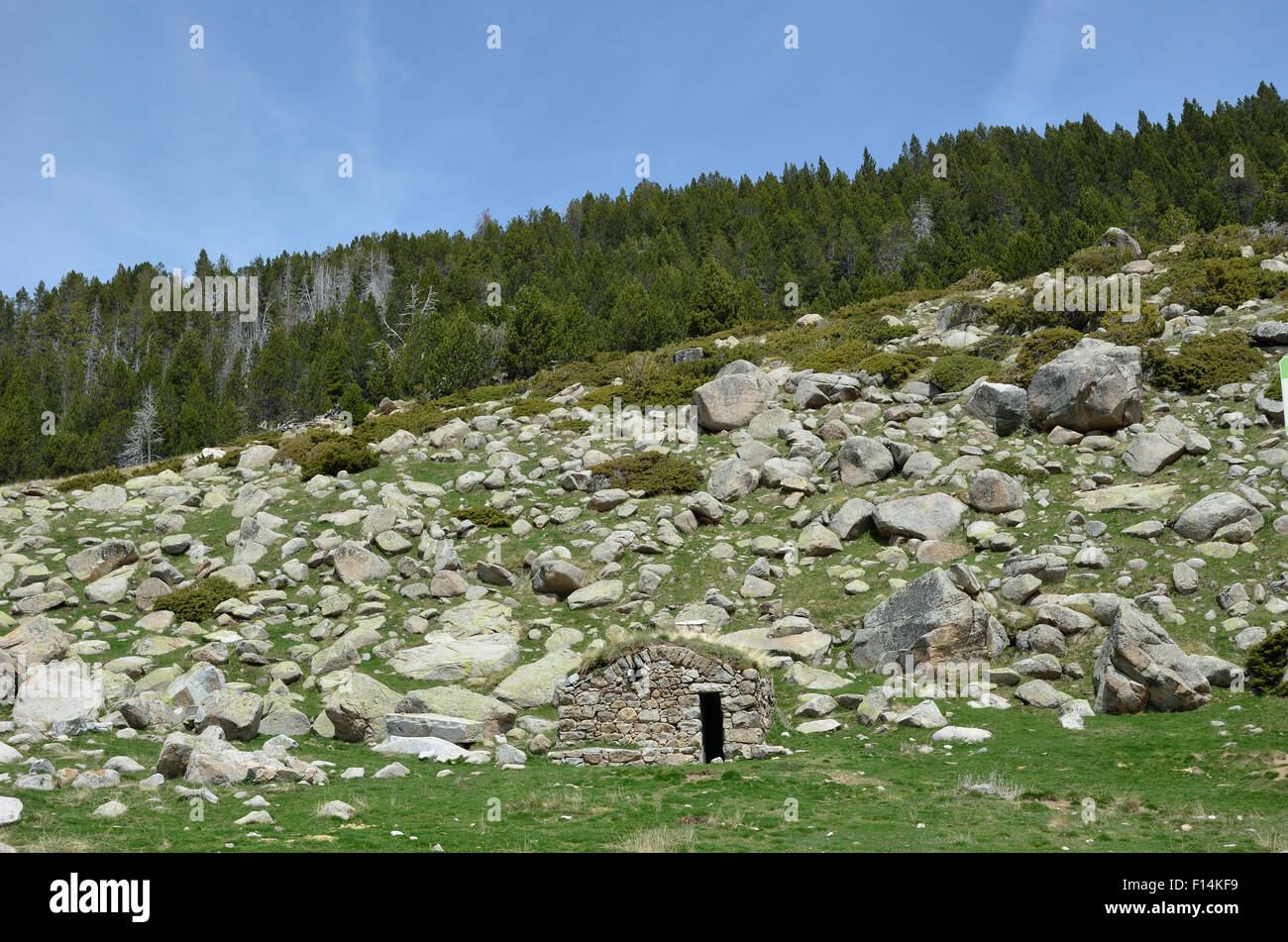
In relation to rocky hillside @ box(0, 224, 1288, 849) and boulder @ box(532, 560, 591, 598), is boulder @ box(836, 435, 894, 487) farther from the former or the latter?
boulder @ box(532, 560, 591, 598)

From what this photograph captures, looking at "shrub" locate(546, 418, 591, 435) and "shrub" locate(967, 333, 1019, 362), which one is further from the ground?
"shrub" locate(967, 333, 1019, 362)

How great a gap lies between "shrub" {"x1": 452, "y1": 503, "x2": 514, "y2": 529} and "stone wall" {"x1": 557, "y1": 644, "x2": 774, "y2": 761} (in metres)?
11.1

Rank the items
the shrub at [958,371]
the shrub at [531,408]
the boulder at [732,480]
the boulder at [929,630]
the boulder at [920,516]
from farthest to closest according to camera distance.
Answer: the shrub at [531,408]
the shrub at [958,371]
the boulder at [732,480]
the boulder at [920,516]
the boulder at [929,630]

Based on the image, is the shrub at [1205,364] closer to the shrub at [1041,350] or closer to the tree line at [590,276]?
the shrub at [1041,350]

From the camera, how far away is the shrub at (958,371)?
30688mm

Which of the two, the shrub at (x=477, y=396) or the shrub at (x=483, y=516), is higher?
the shrub at (x=477, y=396)

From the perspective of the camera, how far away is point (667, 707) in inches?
610

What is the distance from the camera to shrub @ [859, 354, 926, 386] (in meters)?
32.2

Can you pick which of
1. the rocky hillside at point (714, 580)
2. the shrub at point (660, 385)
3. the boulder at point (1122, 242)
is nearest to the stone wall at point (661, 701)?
the rocky hillside at point (714, 580)

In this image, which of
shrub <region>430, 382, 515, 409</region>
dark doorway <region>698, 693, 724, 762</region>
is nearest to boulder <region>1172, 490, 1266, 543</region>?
dark doorway <region>698, 693, 724, 762</region>

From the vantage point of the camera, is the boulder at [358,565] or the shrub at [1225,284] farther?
the shrub at [1225,284]

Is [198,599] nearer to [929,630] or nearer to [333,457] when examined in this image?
[333,457]

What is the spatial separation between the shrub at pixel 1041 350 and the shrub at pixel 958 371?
1.25 m
